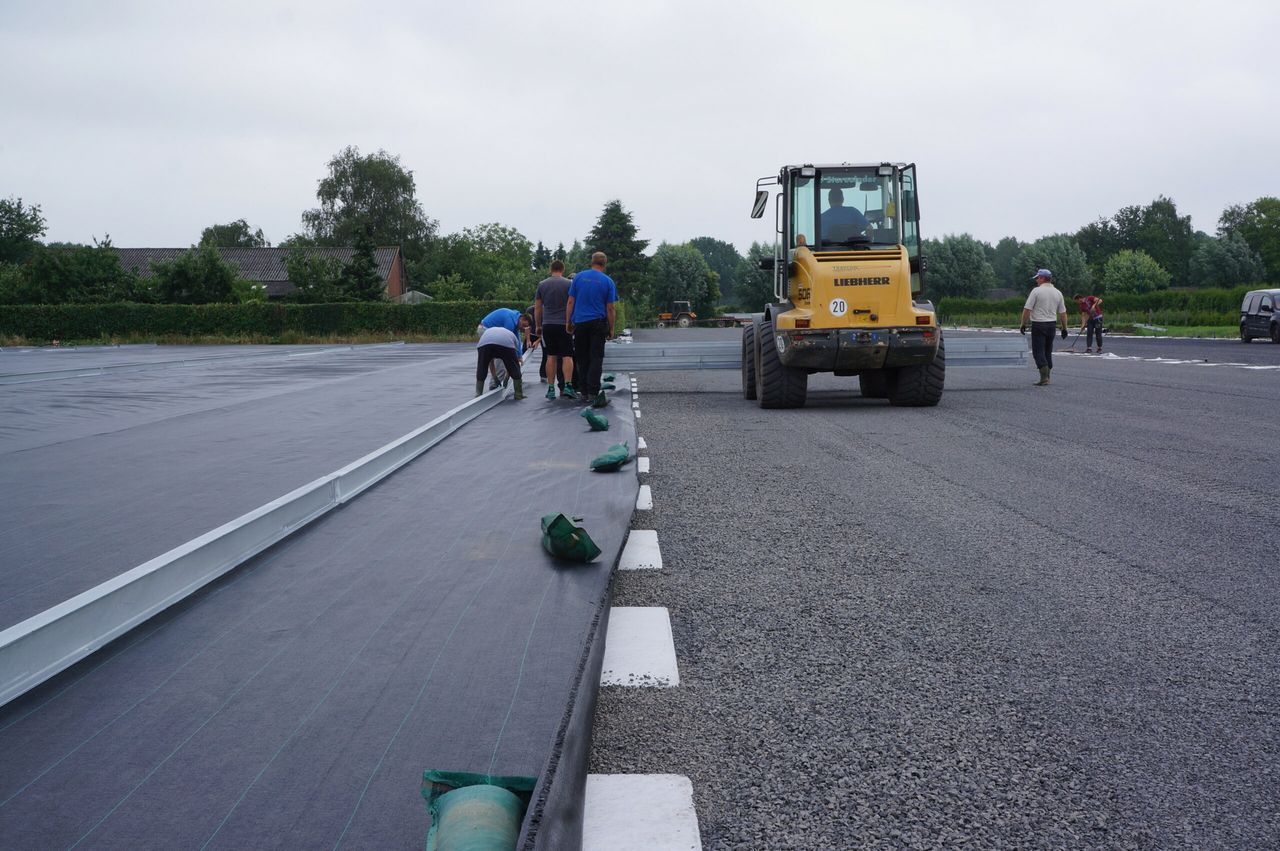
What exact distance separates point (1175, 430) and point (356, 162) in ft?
281

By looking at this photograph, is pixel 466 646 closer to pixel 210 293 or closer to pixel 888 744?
pixel 888 744

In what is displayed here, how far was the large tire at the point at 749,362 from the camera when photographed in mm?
14820

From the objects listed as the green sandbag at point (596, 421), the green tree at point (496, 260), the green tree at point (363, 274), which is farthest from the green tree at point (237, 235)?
the green sandbag at point (596, 421)

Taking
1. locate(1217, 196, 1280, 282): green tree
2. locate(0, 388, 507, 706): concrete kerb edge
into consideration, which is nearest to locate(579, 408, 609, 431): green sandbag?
locate(0, 388, 507, 706): concrete kerb edge

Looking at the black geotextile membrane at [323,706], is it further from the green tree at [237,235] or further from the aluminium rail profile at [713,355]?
the green tree at [237,235]

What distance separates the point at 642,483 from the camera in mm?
7344

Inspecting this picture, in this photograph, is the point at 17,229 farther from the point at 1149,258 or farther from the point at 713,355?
the point at 1149,258

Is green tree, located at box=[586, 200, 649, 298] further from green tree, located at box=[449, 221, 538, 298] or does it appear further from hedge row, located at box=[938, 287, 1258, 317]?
hedge row, located at box=[938, 287, 1258, 317]

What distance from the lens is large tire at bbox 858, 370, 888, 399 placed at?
50.0 ft

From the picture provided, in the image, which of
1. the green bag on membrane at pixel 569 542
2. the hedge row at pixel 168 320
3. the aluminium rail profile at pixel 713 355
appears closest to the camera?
the green bag on membrane at pixel 569 542

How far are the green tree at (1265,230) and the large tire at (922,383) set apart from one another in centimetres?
12562

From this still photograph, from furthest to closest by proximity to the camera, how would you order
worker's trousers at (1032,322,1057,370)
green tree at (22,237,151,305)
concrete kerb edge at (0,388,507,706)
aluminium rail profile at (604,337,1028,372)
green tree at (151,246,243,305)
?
green tree at (151,246,243,305)
green tree at (22,237,151,305)
aluminium rail profile at (604,337,1028,372)
worker's trousers at (1032,322,1057,370)
concrete kerb edge at (0,388,507,706)

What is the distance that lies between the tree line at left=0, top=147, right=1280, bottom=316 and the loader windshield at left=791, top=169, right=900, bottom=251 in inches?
1860

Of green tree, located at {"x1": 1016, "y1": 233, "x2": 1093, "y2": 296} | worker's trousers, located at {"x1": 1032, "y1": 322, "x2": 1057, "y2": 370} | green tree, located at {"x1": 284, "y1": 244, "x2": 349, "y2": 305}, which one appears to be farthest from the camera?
green tree, located at {"x1": 1016, "y1": 233, "x2": 1093, "y2": 296}
